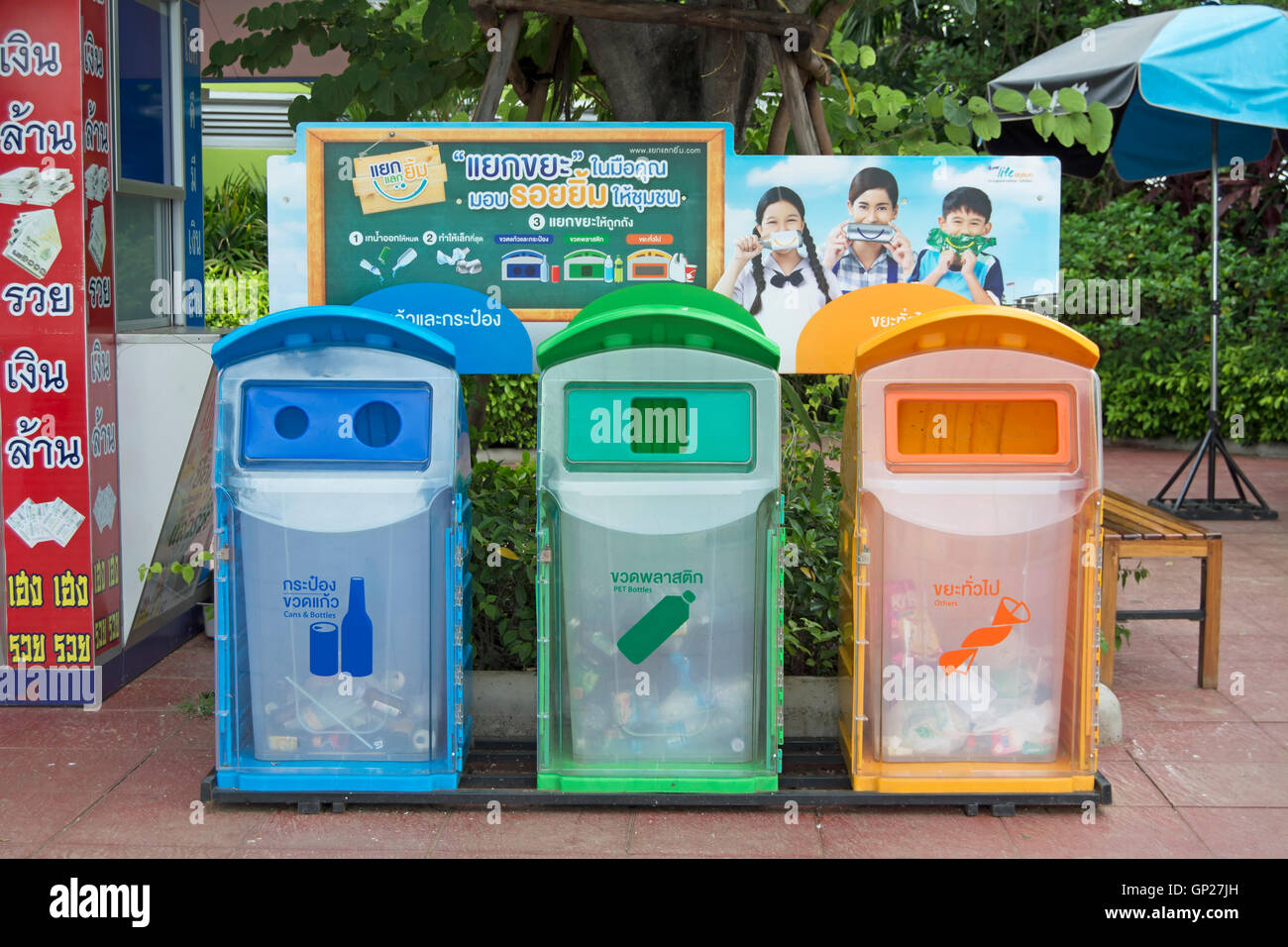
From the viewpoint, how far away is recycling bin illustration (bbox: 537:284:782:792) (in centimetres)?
375

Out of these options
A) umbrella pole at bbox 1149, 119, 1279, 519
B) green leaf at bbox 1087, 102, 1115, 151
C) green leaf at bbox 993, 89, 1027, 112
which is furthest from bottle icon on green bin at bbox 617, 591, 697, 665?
umbrella pole at bbox 1149, 119, 1279, 519

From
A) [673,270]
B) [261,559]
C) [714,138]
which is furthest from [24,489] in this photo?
[714,138]

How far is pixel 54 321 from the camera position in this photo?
473 centimetres

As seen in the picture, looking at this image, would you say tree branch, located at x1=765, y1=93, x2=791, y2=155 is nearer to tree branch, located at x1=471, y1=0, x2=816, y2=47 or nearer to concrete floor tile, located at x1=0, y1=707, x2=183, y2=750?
tree branch, located at x1=471, y1=0, x2=816, y2=47

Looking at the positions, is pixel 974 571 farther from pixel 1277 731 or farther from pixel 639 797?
pixel 1277 731

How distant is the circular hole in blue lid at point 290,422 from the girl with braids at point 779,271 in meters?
1.59

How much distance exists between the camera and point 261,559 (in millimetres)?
3824

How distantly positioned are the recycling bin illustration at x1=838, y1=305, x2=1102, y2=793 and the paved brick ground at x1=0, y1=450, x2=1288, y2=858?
0.19m

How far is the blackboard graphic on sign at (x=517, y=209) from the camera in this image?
4609mm

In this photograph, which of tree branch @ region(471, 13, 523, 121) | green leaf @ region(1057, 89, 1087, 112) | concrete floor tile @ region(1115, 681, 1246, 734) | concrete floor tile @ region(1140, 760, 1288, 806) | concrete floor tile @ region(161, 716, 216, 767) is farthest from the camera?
tree branch @ region(471, 13, 523, 121)

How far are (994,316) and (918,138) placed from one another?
1.93 metres

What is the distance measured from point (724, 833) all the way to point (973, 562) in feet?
3.51

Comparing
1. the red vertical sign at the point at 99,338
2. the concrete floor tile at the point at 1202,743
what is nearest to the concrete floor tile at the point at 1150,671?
the concrete floor tile at the point at 1202,743

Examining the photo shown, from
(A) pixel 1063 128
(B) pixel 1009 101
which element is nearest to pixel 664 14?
(B) pixel 1009 101
